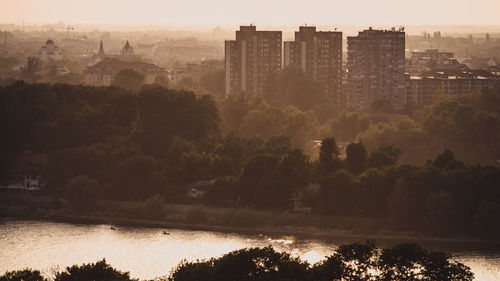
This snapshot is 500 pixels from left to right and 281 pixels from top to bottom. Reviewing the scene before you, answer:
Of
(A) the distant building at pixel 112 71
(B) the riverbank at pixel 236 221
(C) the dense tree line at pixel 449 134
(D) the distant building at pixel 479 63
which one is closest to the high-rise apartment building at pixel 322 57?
(A) the distant building at pixel 112 71

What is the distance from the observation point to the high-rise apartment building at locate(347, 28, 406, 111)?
5012 cm

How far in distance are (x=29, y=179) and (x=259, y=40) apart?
20617 mm

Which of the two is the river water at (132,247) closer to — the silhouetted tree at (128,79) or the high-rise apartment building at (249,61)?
the silhouetted tree at (128,79)

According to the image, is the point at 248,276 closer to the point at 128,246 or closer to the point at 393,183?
the point at 128,246

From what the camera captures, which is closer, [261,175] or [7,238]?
[7,238]

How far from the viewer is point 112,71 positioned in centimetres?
5997

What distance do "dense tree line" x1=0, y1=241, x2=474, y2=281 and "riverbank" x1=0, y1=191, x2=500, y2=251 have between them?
7.96 m

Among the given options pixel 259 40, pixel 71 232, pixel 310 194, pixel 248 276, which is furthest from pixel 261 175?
pixel 259 40

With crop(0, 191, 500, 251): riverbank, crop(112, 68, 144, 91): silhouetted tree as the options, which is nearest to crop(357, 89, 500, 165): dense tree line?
crop(0, 191, 500, 251): riverbank

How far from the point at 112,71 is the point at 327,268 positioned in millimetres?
Result: 42515

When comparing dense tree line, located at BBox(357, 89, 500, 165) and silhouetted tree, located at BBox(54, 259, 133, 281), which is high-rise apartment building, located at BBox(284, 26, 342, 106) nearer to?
dense tree line, located at BBox(357, 89, 500, 165)

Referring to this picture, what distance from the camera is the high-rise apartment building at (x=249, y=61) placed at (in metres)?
51.5

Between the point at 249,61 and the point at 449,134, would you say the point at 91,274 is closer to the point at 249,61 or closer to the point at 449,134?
the point at 449,134

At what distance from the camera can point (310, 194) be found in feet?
95.6
